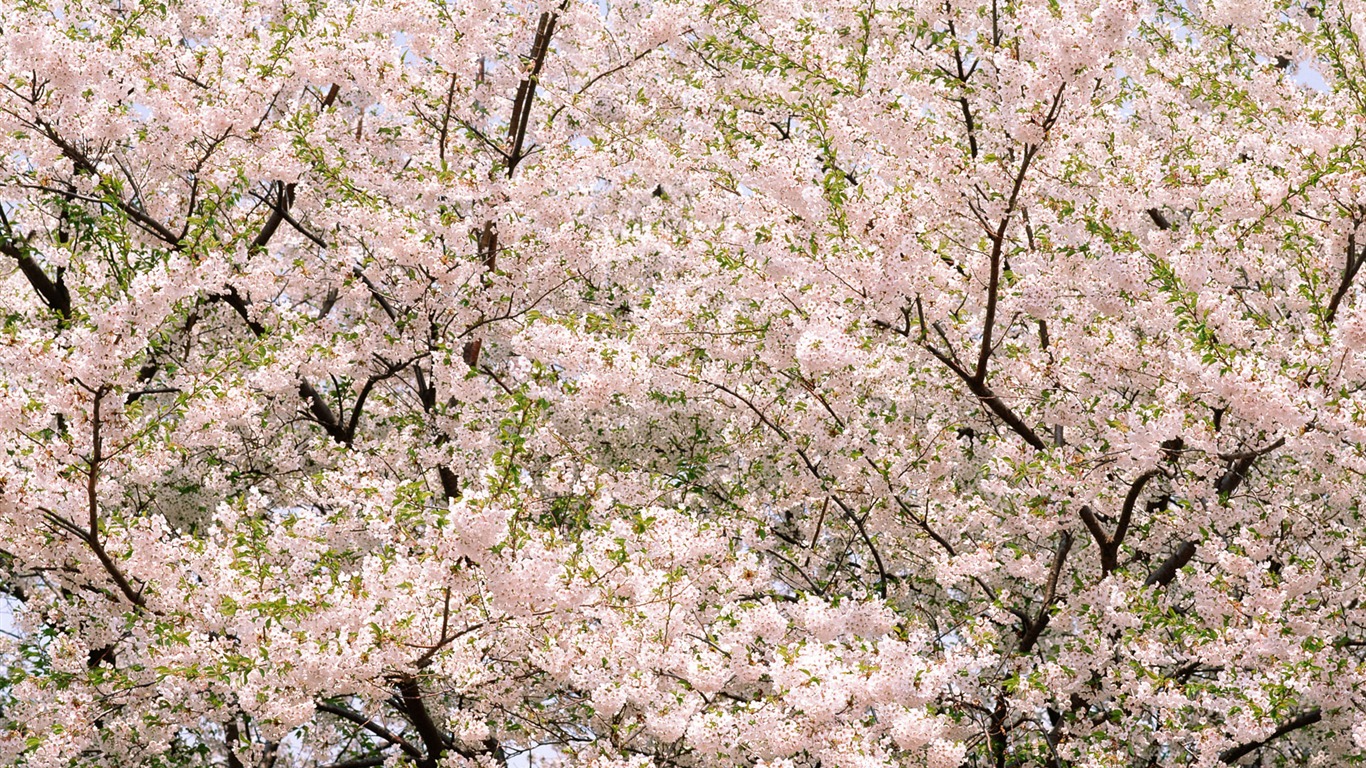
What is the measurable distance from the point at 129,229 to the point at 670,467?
5.12 m

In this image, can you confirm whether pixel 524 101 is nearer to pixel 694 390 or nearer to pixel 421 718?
pixel 694 390

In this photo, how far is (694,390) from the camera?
995 cm

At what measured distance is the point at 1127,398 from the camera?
998 cm

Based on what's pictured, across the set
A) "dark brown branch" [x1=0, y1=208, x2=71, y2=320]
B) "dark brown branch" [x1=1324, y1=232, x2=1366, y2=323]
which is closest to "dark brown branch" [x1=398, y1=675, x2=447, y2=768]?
"dark brown branch" [x1=0, y1=208, x2=71, y2=320]

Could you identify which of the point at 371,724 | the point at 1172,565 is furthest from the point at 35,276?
the point at 1172,565

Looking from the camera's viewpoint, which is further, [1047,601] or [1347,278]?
[1047,601]

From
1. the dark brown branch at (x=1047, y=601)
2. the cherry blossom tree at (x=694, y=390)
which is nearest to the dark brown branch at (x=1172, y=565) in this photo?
the cherry blossom tree at (x=694, y=390)

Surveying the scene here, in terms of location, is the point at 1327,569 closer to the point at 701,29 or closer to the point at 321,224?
the point at 701,29

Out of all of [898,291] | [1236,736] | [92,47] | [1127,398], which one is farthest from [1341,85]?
[92,47]

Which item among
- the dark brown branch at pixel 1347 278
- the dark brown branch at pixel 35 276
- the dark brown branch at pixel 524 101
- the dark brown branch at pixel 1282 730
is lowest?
the dark brown branch at pixel 1282 730

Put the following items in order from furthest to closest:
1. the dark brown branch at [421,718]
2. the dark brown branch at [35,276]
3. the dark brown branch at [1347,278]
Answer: the dark brown branch at [35,276]
the dark brown branch at [1347,278]
the dark brown branch at [421,718]

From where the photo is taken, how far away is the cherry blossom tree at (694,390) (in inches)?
291

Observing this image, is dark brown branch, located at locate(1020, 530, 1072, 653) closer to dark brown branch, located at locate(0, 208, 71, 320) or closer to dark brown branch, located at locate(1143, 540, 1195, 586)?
dark brown branch, located at locate(1143, 540, 1195, 586)

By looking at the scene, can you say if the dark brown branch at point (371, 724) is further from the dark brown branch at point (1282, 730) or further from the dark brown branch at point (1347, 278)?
the dark brown branch at point (1347, 278)
